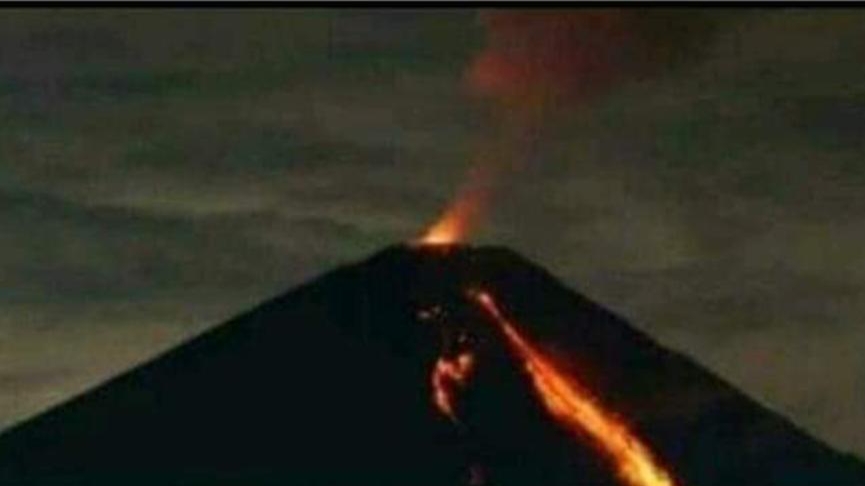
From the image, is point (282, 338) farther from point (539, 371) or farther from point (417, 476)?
point (417, 476)

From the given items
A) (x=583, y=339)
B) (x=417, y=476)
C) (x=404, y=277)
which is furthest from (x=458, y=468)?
(x=583, y=339)

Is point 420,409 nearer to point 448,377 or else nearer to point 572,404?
point 448,377

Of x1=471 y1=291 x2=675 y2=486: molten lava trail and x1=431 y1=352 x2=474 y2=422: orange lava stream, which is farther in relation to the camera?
x1=431 y1=352 x2=474 y2=422: orange lava stream

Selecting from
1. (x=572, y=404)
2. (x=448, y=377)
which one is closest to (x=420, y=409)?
(x=448, y=377)

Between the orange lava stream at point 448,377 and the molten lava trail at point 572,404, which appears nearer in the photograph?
the molten lava trail at point 572,404
